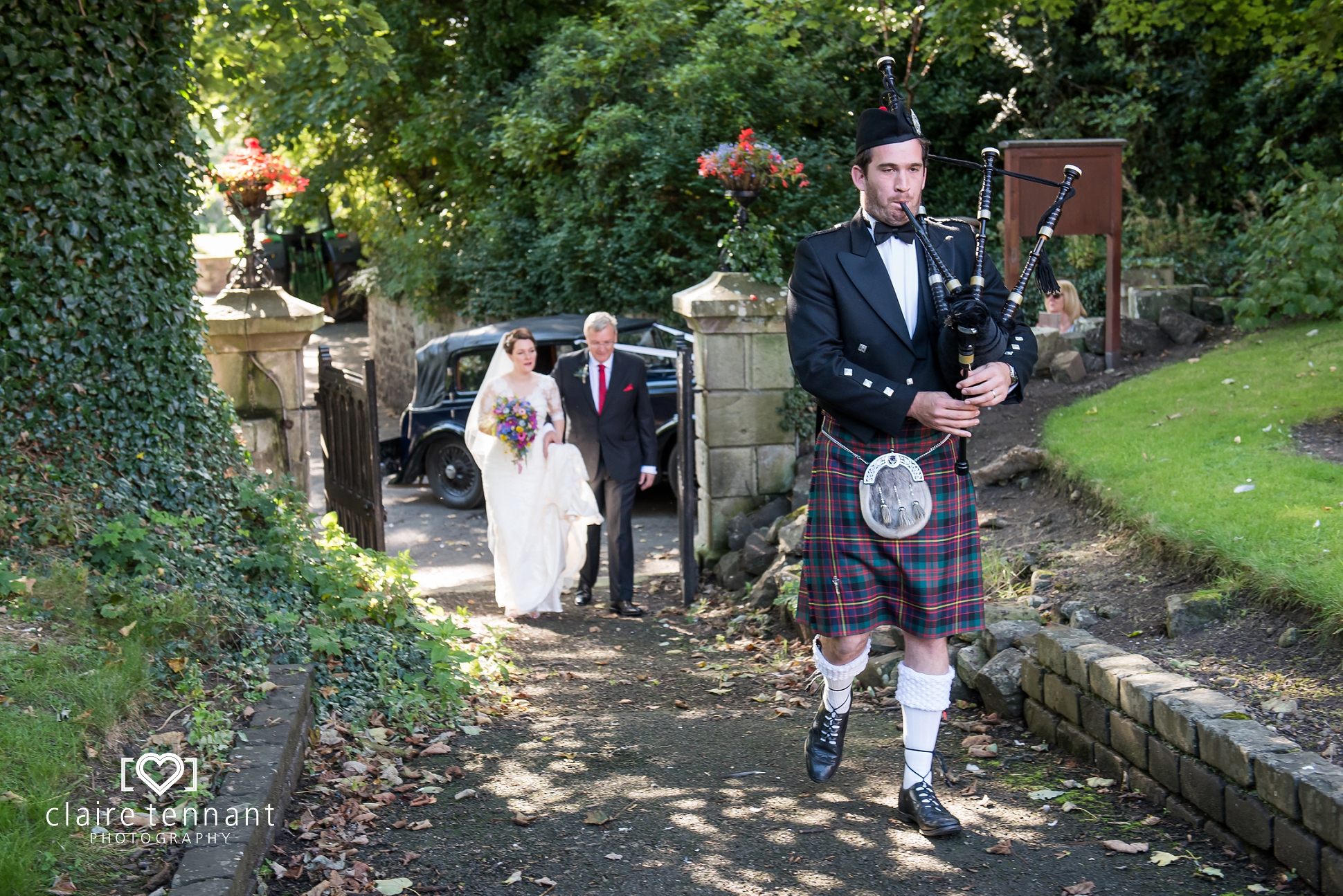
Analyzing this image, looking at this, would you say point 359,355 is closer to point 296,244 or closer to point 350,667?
point 296,244

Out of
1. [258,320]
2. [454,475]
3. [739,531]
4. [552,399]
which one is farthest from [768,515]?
[454,475]

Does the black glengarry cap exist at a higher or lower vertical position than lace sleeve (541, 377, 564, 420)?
higher

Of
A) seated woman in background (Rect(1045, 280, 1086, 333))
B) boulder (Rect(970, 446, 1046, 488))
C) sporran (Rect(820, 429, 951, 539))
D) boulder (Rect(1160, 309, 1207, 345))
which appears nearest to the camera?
sporran (Rect(820, 429, 951, 539))

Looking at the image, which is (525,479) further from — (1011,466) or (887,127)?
(887,127)

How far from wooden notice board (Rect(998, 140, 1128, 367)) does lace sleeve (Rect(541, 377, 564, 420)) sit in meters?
4.03

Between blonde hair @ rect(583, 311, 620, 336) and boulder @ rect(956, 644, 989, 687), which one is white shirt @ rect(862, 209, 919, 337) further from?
blonde hair @ rect(583, 311, 620, 336)

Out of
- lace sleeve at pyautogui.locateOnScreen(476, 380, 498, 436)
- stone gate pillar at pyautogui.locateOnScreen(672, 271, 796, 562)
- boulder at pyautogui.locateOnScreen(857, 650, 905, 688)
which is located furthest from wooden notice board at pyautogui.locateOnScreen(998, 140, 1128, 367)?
boulder at pyautogui.locateOnScreen(857, 650, 905, 688)

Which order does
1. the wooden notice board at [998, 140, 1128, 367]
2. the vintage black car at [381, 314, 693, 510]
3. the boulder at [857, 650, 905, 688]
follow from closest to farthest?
the boulder at [857, 650, 905, 688] → the wooden notice board at [998, 140, 1128, 367] → the vintage black car at [381, 314, 693, 510]

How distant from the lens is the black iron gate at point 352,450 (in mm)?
6809

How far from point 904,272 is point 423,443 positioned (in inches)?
336

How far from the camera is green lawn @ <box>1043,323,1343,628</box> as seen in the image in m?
4.57

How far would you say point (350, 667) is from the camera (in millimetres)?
4898

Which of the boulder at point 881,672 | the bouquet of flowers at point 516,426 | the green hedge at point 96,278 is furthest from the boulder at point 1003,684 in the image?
the bouquet of flowers at point 516,426

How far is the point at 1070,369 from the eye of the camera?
9523mm
